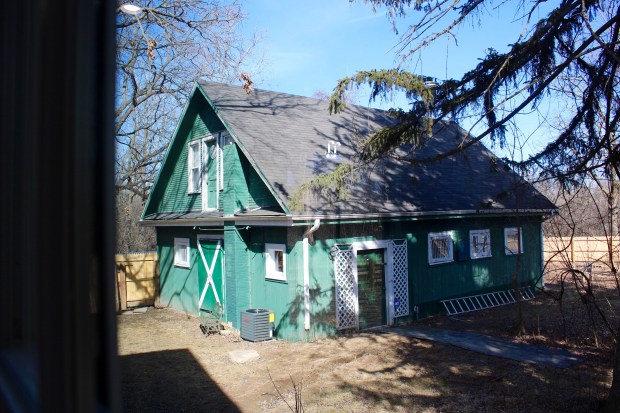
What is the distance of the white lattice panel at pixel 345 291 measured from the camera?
11336 mm

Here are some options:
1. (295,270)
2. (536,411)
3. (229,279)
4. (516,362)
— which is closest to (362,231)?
(295,270)

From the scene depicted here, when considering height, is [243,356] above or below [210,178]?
below

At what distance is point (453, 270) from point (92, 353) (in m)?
13.8

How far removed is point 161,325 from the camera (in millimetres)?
13742

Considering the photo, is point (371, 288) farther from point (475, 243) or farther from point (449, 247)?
point (475, 243)

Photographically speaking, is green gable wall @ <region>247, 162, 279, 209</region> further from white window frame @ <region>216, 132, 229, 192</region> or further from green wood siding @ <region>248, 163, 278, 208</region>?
white window frame @ <region>216, 132, 229, 192</region>

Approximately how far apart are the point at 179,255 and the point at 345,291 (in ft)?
23.1

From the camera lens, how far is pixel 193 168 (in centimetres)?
1486

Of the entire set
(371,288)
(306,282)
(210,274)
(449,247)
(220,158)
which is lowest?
(371,288)

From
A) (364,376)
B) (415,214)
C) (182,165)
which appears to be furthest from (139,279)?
(364,376)

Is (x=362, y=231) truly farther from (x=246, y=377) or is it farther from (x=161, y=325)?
(x=161, y=325)

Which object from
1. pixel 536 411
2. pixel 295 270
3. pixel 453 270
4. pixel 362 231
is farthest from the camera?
pixel 453 270

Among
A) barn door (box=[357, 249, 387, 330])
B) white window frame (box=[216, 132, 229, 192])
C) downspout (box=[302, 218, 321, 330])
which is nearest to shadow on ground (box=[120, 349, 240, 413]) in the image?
downspout (box=[302, 218, 321, 330])

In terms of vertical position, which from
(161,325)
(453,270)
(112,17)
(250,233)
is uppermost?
(112,17)
